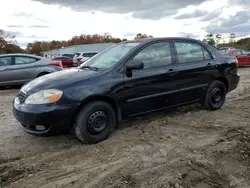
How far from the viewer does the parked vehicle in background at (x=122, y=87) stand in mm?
3963

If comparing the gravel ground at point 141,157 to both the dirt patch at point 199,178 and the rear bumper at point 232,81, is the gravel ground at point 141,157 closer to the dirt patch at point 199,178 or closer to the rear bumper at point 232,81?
the dirt patch at point 199,178

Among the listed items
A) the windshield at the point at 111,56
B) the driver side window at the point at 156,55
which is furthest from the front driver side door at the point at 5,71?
the driver side window at the point at 156,55

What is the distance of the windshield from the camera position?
15.4ft

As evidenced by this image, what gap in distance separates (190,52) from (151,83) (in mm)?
1344

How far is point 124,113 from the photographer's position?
4.54m

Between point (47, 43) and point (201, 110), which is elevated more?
point (47, 43)

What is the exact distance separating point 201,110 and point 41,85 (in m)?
3.55

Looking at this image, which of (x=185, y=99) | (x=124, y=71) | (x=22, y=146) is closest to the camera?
(x=22, y=146)

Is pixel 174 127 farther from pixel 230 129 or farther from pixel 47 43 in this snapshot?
pixel 47 43

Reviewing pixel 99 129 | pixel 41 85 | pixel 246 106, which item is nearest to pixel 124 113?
→ pixel 99 129

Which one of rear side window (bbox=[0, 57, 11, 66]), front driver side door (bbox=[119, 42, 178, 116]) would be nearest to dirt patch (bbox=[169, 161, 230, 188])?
front driver side door (bbox=[119, 42, 178, 116])

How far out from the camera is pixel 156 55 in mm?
5016

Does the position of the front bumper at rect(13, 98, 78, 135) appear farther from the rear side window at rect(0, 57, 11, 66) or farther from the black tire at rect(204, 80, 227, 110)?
the rear side window at rect(0, 57, 11, 66)

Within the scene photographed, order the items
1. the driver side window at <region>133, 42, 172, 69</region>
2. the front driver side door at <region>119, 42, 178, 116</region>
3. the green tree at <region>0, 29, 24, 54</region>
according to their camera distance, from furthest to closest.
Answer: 1. the green tree at <region>0, 29, 24, 54</region>
2. the driver side window at <region>133, 42, 172, 69</region>
3. the front driver side door at <region>119, 42, 178, 116</region>
